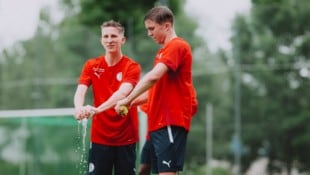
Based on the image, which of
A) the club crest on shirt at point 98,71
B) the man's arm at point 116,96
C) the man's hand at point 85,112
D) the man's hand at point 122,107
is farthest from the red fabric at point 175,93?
the club crest on shirt at point 98,71

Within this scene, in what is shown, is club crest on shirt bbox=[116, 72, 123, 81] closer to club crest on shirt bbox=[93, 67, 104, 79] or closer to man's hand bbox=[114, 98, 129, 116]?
club crest on shirt bbox=[93, 67, 104, 79]

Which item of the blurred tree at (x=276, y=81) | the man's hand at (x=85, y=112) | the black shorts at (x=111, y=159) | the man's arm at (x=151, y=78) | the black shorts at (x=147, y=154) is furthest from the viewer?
the blurred tree at (x=276, y=81)

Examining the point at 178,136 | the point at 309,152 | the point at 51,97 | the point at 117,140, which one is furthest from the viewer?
the point at 51,97

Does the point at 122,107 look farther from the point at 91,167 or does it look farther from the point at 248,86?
the point at 248,86

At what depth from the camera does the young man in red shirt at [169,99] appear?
649 cm

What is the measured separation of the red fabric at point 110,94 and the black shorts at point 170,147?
569 mm

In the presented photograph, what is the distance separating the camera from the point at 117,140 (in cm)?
716

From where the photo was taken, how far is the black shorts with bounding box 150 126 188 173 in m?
6.55

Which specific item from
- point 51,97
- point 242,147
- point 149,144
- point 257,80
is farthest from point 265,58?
point 149,144

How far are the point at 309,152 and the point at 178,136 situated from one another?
1138 centimetres

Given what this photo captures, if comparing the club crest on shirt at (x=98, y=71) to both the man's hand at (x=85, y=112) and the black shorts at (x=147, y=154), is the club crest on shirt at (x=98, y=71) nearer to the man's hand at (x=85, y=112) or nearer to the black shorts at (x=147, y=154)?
the man's hand at (x=85, y=112)

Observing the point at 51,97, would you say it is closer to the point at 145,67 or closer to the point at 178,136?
the point at 145,67

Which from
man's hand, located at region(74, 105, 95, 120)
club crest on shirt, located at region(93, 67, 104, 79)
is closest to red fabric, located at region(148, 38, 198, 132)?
man's hand, located at region(74, 105, 95, 120)

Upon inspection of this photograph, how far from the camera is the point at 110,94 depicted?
7.14 metres
